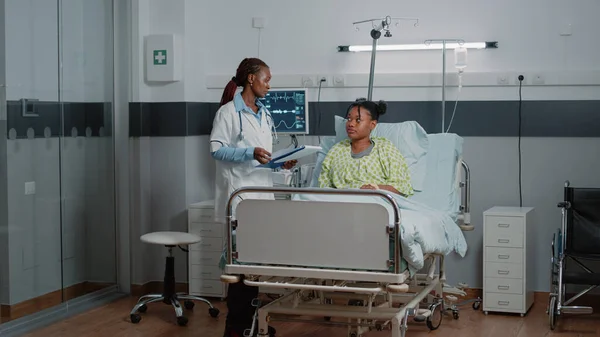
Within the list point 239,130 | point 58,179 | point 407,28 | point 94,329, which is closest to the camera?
point 239,130

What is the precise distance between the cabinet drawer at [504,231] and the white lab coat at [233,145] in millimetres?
1555

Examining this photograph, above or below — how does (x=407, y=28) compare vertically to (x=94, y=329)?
above

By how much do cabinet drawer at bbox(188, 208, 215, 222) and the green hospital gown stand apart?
1136 millimetres

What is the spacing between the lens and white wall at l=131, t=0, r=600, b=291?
18.5ft

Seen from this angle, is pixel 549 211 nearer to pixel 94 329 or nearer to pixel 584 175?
pixel 584 175

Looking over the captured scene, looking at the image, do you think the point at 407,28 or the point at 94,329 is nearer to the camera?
the point at 94,329

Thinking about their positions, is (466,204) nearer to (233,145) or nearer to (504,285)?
(504,285)

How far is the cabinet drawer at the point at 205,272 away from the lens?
18.9ft

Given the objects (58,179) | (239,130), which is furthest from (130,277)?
(239,130)

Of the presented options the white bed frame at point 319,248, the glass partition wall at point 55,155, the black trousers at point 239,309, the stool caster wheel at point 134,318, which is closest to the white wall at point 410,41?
the glass partition wall at point 55,155

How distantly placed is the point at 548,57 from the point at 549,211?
1.03m

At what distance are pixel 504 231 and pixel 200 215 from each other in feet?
6.52

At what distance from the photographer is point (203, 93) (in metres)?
6.25

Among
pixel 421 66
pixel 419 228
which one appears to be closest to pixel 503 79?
pixel 421 66
